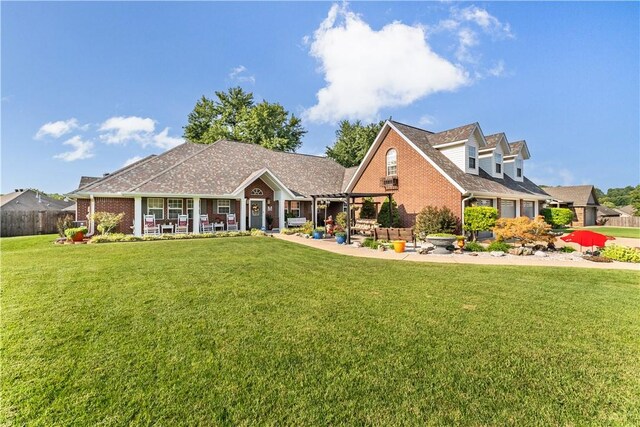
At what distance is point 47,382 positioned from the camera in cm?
296

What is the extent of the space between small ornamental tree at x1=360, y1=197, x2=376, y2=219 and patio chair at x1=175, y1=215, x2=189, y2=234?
12.0 metres

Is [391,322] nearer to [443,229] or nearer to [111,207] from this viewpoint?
[443,229]

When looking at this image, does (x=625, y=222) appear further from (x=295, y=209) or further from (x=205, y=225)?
(x=205, y=225)

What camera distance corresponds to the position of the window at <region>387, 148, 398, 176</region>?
1883 centimetres

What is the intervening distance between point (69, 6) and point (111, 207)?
10122 mm

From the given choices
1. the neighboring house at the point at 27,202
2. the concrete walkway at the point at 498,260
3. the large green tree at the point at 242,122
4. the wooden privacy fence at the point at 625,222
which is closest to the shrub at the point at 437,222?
the concrete walkway at the point at 498,260

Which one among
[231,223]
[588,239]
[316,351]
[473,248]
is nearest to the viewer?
[316,351]

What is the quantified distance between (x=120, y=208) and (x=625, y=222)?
53.1 meters

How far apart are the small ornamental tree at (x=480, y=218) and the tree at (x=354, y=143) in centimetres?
2348

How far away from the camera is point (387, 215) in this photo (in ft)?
61.6

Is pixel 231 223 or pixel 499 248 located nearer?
pixel 499 248

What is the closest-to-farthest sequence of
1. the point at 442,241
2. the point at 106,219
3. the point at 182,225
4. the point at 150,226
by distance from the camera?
the point at 442,241 → the point at 106,219 → the point at 150,226 → the point at 182,225

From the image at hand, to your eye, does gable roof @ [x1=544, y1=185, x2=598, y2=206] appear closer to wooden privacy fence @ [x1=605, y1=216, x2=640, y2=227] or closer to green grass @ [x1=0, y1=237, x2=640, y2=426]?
wooden privacy fence @ [x1=605, y1=216, x2=640, y2=227]

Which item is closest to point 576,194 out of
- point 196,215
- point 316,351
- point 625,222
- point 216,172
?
point 625,222
